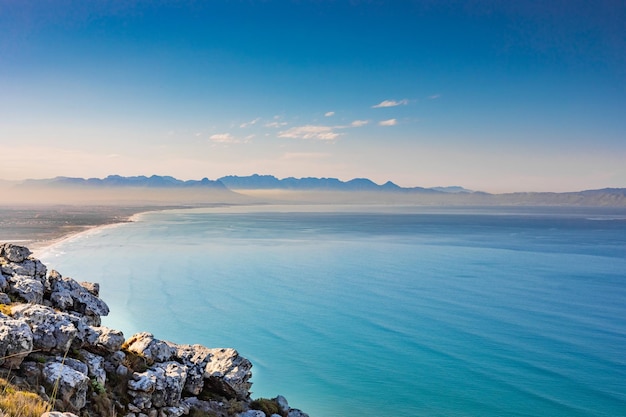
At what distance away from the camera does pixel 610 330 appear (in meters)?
31.3

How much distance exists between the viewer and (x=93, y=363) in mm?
11516

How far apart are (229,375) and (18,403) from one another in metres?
7.51

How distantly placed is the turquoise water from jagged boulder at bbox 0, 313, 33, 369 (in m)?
12.4

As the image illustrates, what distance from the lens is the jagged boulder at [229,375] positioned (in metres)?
14.4

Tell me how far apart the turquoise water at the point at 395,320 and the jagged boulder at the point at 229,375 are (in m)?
5.63

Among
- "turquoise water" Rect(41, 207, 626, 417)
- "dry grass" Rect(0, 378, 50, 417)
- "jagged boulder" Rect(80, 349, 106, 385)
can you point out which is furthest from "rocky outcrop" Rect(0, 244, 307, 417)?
"turquoise water" Rect(41, 207, 626, 417)

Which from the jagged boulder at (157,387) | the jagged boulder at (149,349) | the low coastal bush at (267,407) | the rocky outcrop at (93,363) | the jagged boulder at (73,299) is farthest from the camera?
the jagged boulder at (73,299)

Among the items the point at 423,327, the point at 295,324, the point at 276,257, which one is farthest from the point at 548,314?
the point at 276,257

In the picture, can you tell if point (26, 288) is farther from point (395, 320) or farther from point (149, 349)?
point (395, 320)

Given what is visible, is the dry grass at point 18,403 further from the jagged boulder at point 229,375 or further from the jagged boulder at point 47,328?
the jagged boulder at point 229,375

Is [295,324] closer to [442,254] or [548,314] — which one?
[548,314]

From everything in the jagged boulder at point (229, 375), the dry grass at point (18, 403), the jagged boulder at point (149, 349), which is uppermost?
the dry grass at point (18, 403)

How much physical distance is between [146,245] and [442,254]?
49.3m

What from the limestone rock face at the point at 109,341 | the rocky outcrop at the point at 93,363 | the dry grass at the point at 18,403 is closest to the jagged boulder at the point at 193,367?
the rocky outcrop at the point at 93,363
